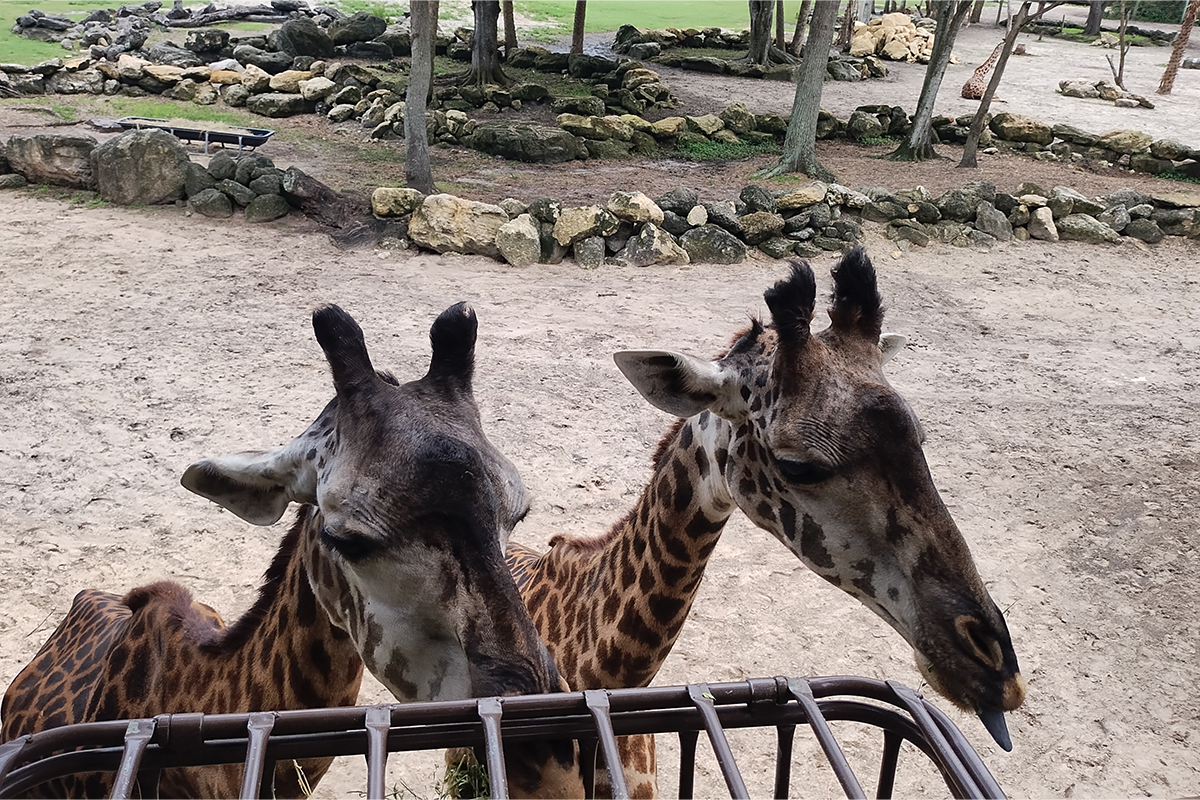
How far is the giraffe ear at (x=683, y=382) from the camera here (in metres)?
3.19

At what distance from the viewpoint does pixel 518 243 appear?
10711 mm

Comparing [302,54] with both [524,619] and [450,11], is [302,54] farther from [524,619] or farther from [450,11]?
[524,619]

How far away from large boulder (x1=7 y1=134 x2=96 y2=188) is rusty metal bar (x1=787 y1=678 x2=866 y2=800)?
1266cm

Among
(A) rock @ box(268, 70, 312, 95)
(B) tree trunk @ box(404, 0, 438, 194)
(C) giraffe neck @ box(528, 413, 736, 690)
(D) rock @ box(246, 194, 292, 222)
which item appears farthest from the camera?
(A) rock @ box(268, 70, 312, 95)

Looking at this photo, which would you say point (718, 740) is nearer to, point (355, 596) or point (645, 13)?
point (355, 596)

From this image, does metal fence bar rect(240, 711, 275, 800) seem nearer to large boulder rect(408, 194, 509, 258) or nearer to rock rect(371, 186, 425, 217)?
large boulder rect(408, 194, 509, 258)

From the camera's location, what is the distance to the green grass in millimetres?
38969

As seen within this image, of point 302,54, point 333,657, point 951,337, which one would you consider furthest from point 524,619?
point 302,54

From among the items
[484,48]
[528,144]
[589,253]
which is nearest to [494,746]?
[589,253]

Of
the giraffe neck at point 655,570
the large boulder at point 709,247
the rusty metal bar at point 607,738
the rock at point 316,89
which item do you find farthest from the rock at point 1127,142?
the rusty metal bar at point 607,738

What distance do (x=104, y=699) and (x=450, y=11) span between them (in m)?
36.7

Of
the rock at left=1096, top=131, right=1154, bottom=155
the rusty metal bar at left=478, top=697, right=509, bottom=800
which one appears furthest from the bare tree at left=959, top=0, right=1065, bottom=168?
the rusty metal bar at left=478, top=697, right=509, bottom=800

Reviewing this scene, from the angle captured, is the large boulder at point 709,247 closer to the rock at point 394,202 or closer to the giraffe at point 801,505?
the rock at point 394,202

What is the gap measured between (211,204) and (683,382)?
9.94 meters
